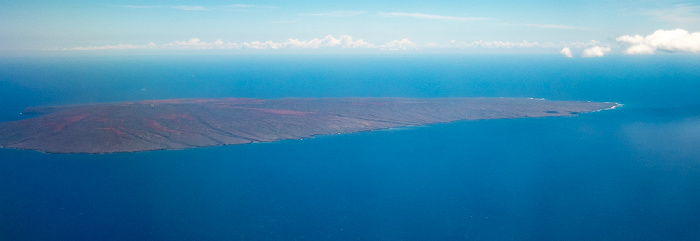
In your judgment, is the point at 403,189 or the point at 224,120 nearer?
the point at 403,189

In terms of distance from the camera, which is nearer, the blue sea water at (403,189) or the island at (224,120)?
the blue sea water at (403,189)

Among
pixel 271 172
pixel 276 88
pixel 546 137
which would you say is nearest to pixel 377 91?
pixel 276 88

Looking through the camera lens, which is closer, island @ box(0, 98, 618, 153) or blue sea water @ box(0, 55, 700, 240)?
blue sea water @ box(0, 55, 700, 240)

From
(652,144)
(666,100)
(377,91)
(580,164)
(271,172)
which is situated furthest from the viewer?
(377,91)

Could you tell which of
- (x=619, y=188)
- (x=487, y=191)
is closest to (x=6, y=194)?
(x=487, y=191)

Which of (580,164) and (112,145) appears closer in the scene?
(580,164)

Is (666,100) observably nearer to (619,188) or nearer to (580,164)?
(580,164)

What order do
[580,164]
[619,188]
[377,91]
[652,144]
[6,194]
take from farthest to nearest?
[377,91]
[652,144]
[580,164]
[619,188]
[6,194]
